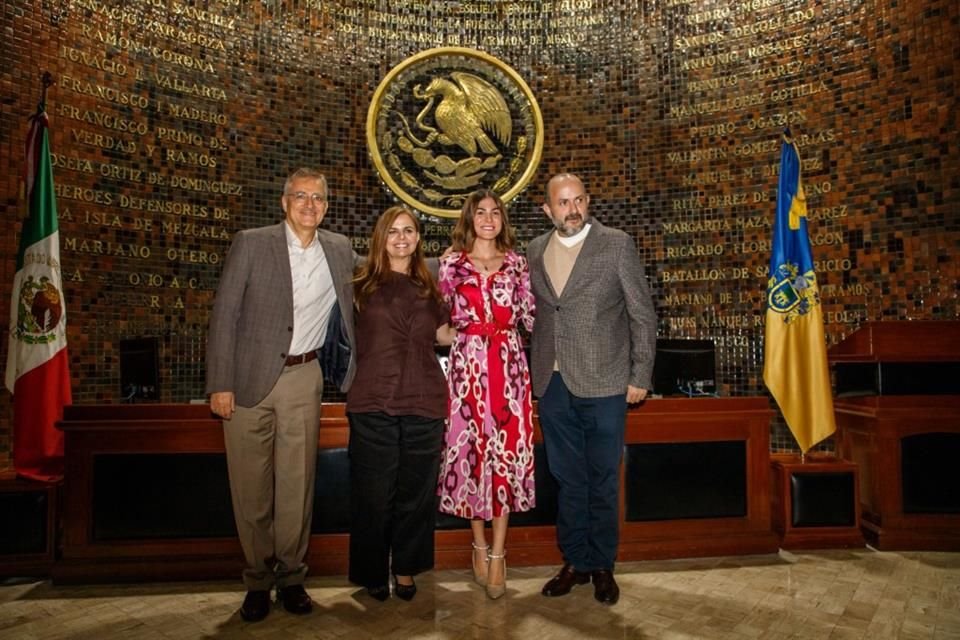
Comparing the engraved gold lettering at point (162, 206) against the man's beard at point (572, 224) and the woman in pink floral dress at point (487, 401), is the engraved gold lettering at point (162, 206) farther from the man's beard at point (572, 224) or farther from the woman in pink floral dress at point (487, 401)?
the man's beard at point (572, 224)

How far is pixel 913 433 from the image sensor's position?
10.8ft

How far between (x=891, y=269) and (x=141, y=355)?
4912mm

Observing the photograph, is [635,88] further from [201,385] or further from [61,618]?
[61,618]

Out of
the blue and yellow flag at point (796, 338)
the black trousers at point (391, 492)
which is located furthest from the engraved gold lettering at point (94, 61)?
the blue and yellow flag at point (796, 338)

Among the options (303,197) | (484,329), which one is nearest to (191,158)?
(303,197)

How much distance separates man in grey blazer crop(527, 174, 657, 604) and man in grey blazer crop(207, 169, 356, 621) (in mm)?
943

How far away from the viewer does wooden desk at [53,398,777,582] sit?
110 inches

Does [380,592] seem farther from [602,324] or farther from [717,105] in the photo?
[717,105]

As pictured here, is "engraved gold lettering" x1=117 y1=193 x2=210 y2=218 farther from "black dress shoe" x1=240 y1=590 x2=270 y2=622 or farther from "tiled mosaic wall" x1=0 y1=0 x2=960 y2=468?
"black dress shoe" x1=240 y1=590 x2=270 y2=622

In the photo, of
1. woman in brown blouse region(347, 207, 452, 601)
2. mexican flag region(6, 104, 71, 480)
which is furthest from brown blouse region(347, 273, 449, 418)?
mexican flag region(6, 104, 71, 480)

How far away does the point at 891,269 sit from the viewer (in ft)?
13.0

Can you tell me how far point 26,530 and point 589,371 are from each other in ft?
9.76

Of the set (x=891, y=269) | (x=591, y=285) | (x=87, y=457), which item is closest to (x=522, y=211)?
(x=591, y=285)

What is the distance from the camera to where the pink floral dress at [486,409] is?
2531 mm
